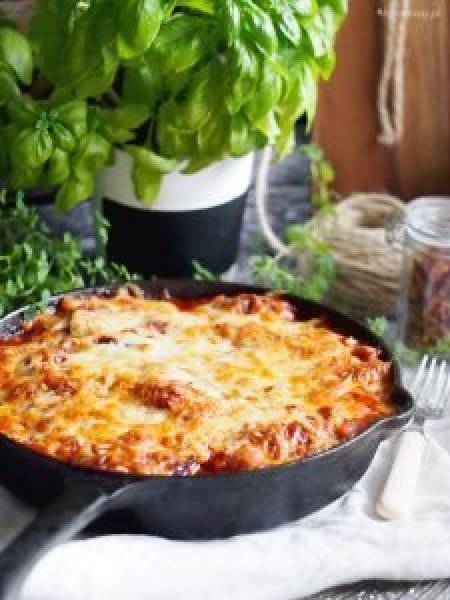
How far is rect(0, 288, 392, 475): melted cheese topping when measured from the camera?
Answer: 4.33ft

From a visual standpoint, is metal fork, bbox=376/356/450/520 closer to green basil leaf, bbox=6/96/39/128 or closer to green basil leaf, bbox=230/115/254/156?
green basil leaf, bbox=230/115/254/156

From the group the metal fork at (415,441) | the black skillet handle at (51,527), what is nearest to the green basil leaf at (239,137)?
the metal fork at (415,441)

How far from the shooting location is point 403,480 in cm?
142

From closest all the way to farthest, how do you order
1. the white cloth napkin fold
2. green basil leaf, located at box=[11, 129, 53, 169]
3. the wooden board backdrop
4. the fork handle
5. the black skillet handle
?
the black skillet handle, the white cloth napkin fold, the fork handle, green basil leaf, located at box=[11, 129, 53, 169], the wooden board backdrop

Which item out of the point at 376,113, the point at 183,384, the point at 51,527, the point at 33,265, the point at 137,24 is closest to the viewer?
the point at 51,527

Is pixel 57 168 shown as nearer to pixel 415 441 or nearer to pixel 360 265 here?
pixel 360 265

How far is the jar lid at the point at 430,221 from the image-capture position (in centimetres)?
173

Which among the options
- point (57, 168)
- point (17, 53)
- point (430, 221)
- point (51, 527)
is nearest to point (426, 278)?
point (430, 221)

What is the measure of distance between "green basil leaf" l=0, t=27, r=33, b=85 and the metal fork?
662 millimetres

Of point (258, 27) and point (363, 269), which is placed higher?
point (258, 27)

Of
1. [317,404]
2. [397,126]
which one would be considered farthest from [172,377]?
[397,126]

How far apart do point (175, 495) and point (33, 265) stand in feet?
1.71

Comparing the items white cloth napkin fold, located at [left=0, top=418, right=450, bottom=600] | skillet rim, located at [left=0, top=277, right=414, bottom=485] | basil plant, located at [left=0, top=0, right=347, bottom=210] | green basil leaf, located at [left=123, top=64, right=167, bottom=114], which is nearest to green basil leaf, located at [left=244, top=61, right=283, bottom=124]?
basil plant, located at [left=0, top=0, right=347, bottom=210]

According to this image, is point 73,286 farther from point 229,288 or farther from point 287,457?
point 287,457
